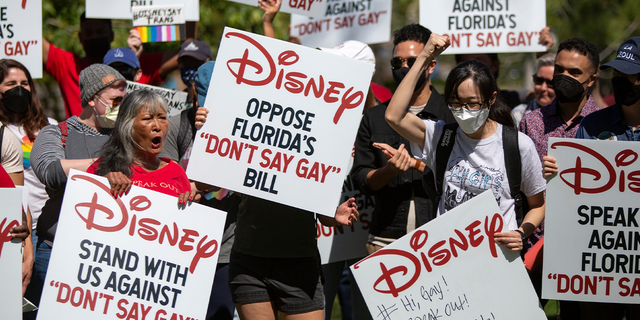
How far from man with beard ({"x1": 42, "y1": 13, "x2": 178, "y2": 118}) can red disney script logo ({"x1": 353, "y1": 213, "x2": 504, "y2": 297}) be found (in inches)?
139

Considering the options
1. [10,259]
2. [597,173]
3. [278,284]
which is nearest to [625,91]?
[597,173]

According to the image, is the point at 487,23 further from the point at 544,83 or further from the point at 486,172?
the point at 486,172

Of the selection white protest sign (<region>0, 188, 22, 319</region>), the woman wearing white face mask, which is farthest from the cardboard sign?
white protest sign (<region>0, 188, 22, 319</region>)

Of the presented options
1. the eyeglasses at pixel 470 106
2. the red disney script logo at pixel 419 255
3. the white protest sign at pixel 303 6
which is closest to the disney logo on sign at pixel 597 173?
the eyeglasses at pixel 470 106

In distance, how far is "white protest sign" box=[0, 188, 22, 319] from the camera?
143 inches

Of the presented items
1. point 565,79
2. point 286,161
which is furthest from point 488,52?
point 286,161

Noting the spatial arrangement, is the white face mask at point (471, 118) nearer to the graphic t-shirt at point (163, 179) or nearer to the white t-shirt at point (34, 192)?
the graphic t-shirt at point (163, 179)

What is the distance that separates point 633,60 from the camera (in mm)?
3949

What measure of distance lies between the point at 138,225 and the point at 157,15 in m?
3.46

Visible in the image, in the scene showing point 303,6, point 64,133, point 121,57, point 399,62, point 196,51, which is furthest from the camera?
point 303,6

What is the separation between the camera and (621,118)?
3.98m

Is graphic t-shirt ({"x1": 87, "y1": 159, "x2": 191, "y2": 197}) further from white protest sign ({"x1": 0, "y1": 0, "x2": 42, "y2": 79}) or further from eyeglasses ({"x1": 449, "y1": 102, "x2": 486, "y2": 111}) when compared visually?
white protest sign ({"x1": 0, "y1": 0, "x2": 42, "y2": 79})

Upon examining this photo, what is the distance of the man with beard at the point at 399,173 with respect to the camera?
432 centimetres

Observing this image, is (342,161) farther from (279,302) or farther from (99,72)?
(99,72)
